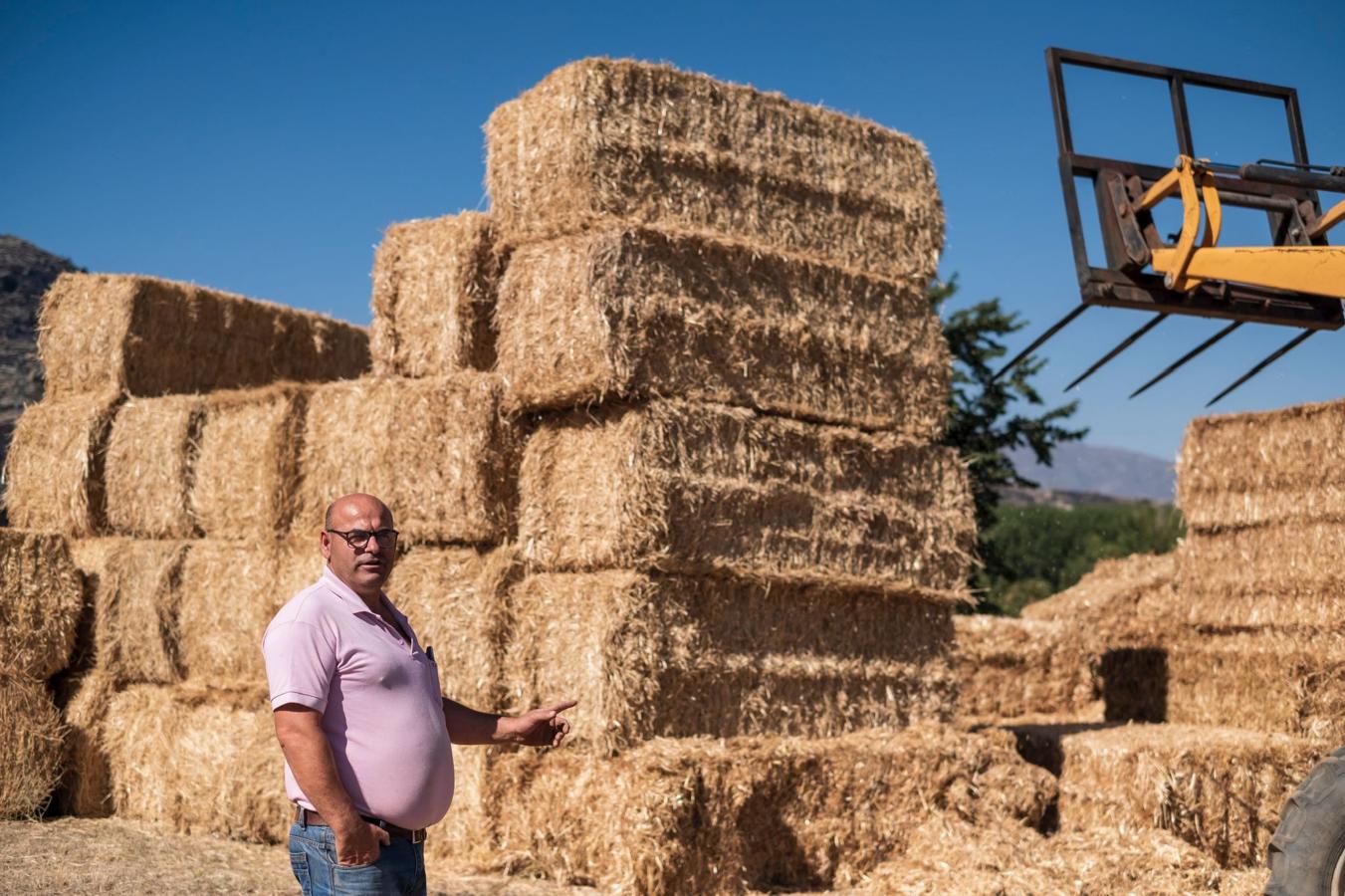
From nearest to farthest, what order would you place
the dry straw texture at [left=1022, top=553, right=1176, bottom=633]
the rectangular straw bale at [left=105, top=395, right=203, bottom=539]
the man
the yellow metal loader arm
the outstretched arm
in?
1. the man
2. the outstretched arm
3. the yellow metal loader arm
4. the rectangular straw bale at [left=105, top=395, right=203, bottom=539]
5. the dry straw texture at [left=1022, top=553, right=1176, bottom=633]

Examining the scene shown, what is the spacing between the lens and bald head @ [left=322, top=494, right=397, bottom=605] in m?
3.80

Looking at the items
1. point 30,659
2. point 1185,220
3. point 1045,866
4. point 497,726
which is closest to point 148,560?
point 30,659

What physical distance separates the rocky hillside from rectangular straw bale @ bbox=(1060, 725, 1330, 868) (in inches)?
651

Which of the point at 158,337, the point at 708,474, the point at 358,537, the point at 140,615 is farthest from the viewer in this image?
the point at 158,337

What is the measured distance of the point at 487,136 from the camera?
26.6 ft

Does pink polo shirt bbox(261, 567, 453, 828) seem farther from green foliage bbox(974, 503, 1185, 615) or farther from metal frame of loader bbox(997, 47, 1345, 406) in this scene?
green foliage bbox(974, 503, 1185, 615)

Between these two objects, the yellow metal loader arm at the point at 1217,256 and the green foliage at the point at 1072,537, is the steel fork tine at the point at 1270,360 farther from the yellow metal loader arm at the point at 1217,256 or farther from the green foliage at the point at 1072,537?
the green foliage at the point at 1072,537

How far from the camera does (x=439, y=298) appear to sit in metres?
8.08

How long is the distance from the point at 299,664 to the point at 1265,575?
7.67 m

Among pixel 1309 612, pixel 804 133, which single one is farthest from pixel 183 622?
pixel 1309 612

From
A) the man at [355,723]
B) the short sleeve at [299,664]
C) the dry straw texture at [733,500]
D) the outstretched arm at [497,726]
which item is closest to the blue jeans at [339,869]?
the man at [355,723]

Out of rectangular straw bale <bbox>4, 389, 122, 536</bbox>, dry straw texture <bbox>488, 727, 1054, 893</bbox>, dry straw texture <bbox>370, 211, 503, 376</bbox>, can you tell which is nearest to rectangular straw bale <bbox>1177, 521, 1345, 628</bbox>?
dry straw texture <bbox>488, 727, 1054, 893</bbox>

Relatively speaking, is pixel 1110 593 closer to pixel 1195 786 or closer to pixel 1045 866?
pixel 1195 786

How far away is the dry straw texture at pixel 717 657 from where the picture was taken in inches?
278
